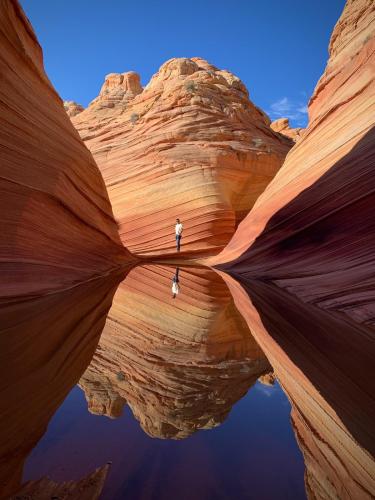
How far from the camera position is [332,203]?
23.5 ft

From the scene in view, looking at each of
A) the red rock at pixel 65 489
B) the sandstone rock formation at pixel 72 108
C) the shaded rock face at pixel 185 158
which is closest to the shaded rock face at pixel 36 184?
the red rock at pixel 65 489

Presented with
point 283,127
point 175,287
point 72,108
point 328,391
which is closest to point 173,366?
point 328,391

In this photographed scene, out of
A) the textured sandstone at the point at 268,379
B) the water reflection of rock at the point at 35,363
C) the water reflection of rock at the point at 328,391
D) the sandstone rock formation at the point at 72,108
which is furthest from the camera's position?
the sandstone rock formation at the point at 72,108

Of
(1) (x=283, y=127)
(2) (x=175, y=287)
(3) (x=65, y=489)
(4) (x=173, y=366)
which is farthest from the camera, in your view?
(1) (x=283, y=127)

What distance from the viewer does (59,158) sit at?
7.73 m

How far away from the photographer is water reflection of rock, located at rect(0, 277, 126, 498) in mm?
1579

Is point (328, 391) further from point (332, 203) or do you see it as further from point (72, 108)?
point (72, 108)

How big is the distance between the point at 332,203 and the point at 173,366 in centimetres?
539

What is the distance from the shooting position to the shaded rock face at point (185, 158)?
1499 cm

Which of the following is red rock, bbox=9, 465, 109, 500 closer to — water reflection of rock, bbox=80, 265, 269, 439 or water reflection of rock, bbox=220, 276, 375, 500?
water reflection of rock, bbox=80, 265, 269, 439

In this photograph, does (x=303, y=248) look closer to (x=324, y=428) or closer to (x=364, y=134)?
(x=364, y=134)

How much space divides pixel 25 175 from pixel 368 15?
9.58 metres

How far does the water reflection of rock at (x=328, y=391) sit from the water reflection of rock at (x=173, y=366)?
0.86ft

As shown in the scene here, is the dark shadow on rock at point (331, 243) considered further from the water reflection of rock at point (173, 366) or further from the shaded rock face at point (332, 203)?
the water reflection of rock at point (173, 366)
